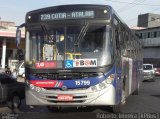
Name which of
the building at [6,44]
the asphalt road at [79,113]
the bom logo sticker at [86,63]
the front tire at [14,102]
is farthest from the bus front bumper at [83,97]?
the building at [6,44]

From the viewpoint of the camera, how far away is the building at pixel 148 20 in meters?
102

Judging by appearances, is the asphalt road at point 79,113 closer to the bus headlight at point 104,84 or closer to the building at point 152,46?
the bus headlight at point 104,84

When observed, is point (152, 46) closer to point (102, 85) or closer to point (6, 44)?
point (6, 44)

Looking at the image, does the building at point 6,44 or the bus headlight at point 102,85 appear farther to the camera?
the building at point 6,44

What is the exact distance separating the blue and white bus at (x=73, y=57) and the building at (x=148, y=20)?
9246 cm

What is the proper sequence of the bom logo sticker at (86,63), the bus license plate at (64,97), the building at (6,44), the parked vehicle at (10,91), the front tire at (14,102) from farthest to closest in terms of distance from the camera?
the building at (6,44) → the front tire at (14,102) → the parked vehicle at (10,91) → the bus license plate at (64,97) → the bom logo sticker at (86,63)

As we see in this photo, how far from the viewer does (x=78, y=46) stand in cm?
1045

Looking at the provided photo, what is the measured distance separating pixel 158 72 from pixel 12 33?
2224 centimetres

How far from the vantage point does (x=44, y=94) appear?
420 inches

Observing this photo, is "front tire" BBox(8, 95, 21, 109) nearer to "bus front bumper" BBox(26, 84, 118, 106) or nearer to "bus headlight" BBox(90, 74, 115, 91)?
"bus front bumper" BBox(26, 84, 118, 106)

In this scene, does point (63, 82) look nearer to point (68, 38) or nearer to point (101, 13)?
point (68, 38)

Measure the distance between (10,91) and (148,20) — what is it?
9105 centimetres

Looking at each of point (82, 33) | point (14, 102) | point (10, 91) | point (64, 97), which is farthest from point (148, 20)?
point (64, 97)

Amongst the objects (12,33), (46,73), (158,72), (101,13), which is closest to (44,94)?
(46,73)
